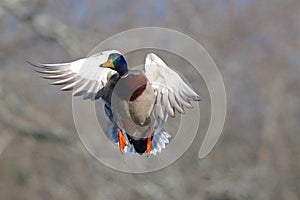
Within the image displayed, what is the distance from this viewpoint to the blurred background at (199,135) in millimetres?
3693

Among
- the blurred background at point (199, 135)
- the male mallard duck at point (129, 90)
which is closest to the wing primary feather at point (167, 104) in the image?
the male mallard duck at point (129, 90)

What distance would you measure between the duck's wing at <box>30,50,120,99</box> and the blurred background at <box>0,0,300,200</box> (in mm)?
2253

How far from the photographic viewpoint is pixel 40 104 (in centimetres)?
452

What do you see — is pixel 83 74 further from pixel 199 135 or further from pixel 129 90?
pixel 199 135

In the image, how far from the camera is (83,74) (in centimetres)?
72

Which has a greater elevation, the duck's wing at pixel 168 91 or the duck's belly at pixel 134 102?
the duck's wing at pixel 168 91

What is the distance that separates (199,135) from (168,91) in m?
2.88

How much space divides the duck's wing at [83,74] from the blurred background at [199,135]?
2.25 metres

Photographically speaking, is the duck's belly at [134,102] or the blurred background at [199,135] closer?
the duck's belly at [134,102]

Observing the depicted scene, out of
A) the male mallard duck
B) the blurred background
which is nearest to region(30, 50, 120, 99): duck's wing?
the male mallard duck

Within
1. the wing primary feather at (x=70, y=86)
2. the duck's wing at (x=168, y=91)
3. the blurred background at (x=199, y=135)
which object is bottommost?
the wing primary feather at (x=70, y=86)

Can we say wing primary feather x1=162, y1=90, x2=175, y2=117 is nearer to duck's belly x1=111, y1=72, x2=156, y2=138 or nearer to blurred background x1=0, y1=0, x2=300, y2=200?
duck's belly x1=111, y1=72, x2=156, y2=138

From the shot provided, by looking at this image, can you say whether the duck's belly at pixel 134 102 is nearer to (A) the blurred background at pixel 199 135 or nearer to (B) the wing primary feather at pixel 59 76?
(B) the wing primary feather at pixel 59 76

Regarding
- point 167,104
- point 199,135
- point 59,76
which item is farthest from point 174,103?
point 199,135
